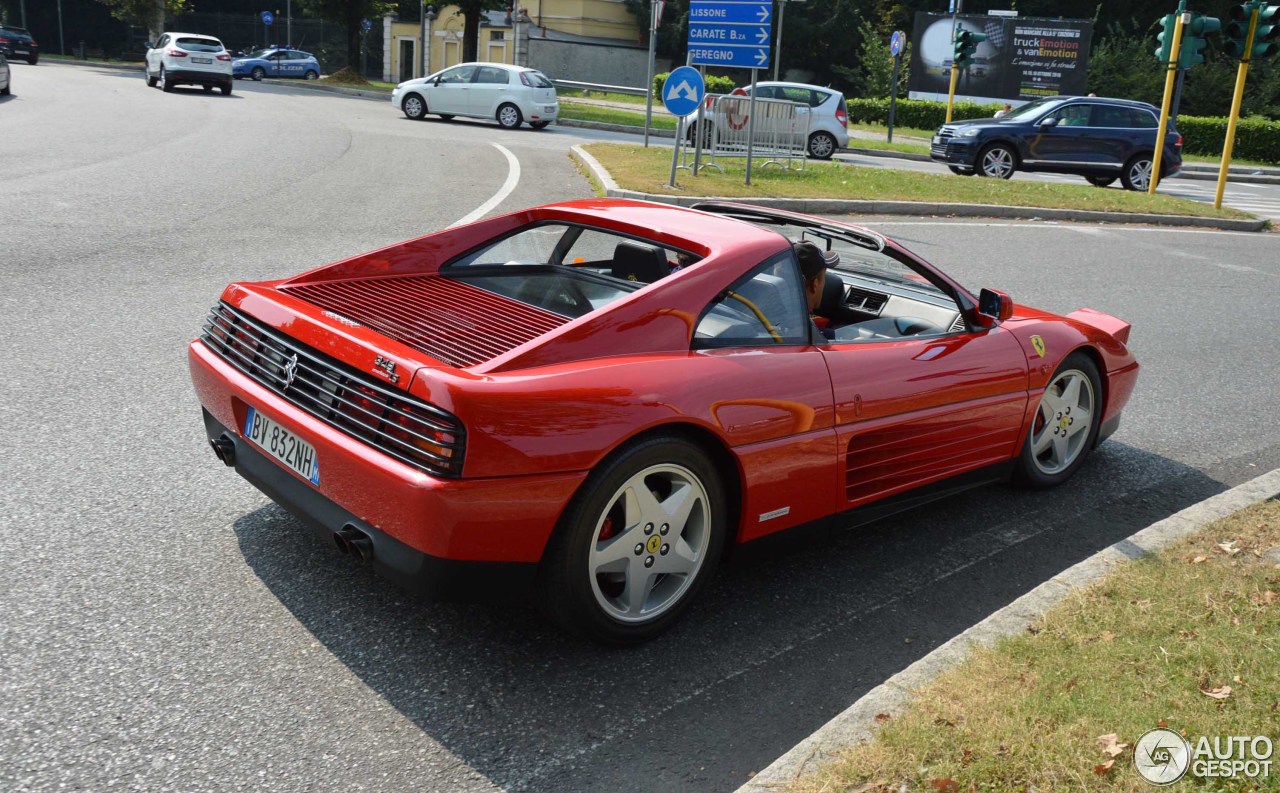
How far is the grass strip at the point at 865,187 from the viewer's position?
52.1 feet

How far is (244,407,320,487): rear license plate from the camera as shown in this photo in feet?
11.3

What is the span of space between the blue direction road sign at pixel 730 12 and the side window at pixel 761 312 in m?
12.5

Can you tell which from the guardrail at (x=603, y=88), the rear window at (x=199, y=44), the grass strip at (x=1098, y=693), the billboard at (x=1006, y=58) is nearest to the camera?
the grass strip at (x=1098, y=693)

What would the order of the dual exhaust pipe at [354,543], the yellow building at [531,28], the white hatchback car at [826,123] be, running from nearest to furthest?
the dual exhaust pipe at [354,543]
the white hatchback car at [826,123]
the yellow building at [531,28]

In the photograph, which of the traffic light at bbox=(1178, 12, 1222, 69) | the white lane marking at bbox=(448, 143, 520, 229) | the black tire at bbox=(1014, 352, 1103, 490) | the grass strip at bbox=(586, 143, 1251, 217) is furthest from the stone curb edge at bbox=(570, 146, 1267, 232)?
the black tire at bbox=(1014, 352, 1103, 490)

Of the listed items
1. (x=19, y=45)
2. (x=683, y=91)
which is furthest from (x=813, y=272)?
(x=19, y=45)

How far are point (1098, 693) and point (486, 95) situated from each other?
2565 centimetres

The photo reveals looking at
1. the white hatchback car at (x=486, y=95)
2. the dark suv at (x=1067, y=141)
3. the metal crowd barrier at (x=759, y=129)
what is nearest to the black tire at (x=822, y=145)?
the dark suv at (x=1067, y=141)

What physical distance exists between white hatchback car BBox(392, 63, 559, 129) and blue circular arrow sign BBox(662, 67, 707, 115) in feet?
41.8

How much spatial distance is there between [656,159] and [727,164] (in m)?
1.61

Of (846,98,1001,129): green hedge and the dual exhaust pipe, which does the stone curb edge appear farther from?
(846,98,1001,129): green hedge

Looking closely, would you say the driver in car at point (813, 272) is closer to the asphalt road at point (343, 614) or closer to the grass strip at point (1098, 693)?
the asphalt road at point (343, 614)

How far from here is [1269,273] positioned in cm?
1317

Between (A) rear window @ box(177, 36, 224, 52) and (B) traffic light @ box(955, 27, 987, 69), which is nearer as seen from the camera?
(B) traffic light @ box(955, 27, 987, 69)
